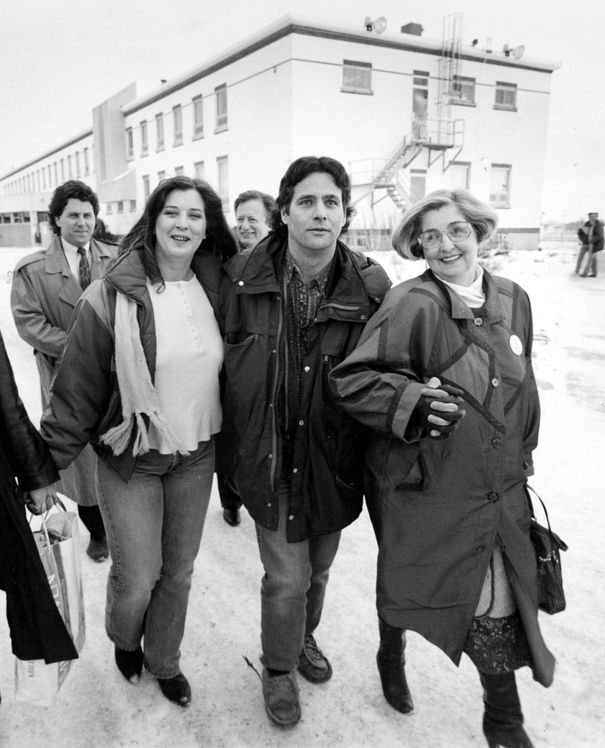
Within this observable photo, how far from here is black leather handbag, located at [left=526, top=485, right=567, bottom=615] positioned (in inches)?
95.2

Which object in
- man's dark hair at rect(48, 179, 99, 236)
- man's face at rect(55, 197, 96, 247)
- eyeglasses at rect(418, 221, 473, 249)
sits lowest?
eyeglasses at rect(418, 221, 473, 249)

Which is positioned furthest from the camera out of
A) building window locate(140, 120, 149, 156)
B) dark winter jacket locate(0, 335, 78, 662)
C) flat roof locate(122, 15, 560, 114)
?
building window locate(140, 120, 149, 156)

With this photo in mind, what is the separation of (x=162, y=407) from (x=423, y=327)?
109 cm

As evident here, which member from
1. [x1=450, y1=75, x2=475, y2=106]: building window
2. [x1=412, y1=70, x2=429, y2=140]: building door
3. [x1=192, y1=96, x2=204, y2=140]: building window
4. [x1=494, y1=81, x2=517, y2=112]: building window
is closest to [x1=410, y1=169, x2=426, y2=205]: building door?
[x1=412, y1=70, x2=429, y2=140]: building door

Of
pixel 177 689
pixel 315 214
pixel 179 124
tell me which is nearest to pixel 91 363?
pixel 315 214

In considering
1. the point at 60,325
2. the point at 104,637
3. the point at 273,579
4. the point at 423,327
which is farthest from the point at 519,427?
the point at 60,325

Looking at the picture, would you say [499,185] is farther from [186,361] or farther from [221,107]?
[186,361]

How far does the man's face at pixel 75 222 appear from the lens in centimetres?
391

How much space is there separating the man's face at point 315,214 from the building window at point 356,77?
22.6m

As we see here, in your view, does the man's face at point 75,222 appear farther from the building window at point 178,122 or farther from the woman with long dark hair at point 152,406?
the building window at point 178,122

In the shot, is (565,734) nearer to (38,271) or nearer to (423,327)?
(423,327)

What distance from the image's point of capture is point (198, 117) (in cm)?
2848

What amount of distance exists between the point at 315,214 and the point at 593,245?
13.9 meters

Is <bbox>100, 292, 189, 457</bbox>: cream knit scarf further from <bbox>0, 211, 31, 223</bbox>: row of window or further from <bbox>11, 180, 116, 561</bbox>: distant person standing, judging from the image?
<bbox>0, 211, 31, 223</bbox>: row of window
